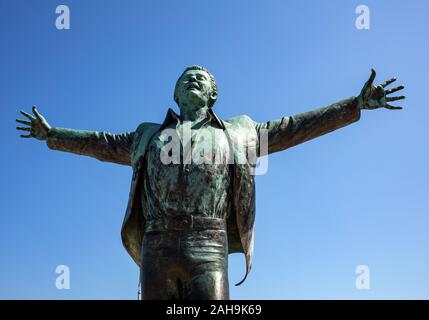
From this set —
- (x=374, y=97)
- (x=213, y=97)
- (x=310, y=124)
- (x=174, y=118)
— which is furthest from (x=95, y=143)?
(x=374, y=97)

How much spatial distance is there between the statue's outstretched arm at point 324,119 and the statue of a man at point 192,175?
0.5 inches

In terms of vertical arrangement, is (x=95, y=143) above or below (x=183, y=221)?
above

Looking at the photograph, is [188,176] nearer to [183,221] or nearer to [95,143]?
[183,221]

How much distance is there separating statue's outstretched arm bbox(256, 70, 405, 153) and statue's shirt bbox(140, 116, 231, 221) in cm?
74

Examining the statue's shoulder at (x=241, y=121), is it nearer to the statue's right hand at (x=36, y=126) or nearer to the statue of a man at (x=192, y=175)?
the statue of a man at (x=192, y=175)

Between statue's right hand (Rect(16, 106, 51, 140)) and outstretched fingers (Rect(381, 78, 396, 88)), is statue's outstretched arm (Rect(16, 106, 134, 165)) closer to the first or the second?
statue's right hand (Rect(16, 106, 51, 140))

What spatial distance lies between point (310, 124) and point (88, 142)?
287cm

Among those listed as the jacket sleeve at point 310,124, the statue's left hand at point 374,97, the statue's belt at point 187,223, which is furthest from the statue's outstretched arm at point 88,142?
the statue's left hand at point 374,97

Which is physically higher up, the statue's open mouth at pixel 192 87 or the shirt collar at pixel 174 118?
the statue's open mouth at pixel 192 87

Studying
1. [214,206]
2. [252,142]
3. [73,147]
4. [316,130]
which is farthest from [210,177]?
[73,147]

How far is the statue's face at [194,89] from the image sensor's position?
8531mm

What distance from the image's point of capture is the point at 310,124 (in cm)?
849

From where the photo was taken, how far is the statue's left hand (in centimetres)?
841

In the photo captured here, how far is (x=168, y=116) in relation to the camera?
28.0 ft
